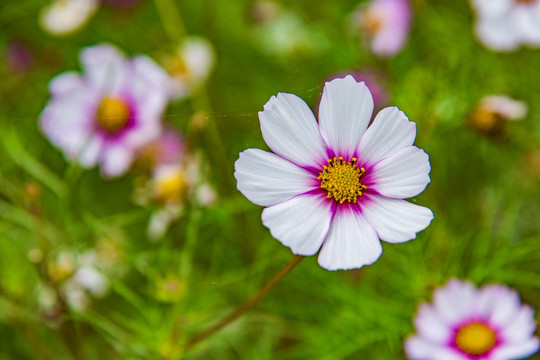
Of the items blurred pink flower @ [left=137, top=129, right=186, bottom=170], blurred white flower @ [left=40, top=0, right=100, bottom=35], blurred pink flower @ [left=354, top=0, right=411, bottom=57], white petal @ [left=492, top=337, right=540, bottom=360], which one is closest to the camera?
white petal @ [left=492, top=337, right=540, bottom=360]

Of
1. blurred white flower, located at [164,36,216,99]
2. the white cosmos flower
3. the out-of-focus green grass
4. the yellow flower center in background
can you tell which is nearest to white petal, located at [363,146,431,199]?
the white cosmos flower

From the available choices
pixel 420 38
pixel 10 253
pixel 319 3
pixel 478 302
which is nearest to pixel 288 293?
pixel 478 302

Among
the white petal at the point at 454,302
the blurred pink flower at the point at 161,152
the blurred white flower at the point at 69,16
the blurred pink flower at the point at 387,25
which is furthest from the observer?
the blurred white flower at the point at 69,16

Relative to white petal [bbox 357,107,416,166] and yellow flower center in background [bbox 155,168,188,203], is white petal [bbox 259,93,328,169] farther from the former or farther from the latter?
yellow flower center in background [bbox 155,168,188,203]

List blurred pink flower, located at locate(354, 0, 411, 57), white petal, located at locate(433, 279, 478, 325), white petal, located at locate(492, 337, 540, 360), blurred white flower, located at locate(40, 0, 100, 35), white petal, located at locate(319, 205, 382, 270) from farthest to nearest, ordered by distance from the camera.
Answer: blurred white flower, located at locate(40, 0, 100, 35)
blurred pink flower, located at locate(354, 0, 411, 57)
white petal, located at locate(433, 279, 478, 325)
white petal, located at locate(492, 337, 540, 360)
white petal, located at locate(319, 205, 382, 270)

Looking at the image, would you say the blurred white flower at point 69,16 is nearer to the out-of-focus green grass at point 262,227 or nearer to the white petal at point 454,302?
the out-of-focus green grass at point 262,227

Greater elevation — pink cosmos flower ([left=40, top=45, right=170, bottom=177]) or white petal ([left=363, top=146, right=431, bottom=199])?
pink cosmos flower ([left=40, top=45, right=170, bottom=177])

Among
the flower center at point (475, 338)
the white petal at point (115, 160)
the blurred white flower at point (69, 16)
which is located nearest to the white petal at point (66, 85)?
the white petal at point (115, 160)

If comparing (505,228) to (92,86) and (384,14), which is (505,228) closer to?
(384,14)
